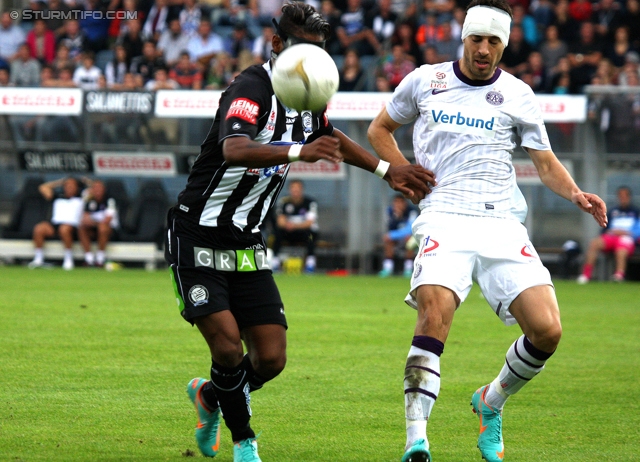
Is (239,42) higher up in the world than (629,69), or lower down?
higher up

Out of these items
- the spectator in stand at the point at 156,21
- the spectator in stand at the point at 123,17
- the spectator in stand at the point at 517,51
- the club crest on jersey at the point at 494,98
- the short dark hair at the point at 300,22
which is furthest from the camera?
the spectator in stand at the point at 156,21

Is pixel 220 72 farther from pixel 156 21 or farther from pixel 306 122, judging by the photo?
pixel 306 122

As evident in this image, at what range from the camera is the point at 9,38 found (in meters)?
23.2

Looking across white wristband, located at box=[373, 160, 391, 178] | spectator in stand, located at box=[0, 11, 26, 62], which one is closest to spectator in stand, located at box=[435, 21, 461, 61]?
spectator in stand, located at box=[0, 11, 26, 62]

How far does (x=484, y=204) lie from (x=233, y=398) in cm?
176

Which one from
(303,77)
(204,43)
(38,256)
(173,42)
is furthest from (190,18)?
(303,77)

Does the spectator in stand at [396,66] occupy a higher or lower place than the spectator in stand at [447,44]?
lower

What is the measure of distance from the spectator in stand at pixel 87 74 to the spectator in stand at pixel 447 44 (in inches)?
288

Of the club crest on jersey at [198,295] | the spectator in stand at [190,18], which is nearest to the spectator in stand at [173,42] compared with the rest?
the spectator in stand at [190,18]

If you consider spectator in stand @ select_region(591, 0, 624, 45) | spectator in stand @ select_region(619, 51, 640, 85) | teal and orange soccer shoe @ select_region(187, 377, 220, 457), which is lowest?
teal and orange soccer shoe @ select_region(187, 377, 220, 457)

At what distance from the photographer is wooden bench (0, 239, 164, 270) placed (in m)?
21.1

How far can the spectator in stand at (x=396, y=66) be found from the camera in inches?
794

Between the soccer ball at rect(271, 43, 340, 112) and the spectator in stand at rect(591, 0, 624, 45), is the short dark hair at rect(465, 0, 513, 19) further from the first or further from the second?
the spectator in stand at rect(591, 0, 624, 45)

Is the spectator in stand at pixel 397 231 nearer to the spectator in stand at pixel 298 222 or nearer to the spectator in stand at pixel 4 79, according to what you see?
the spectator in stand at pixel 298 222
